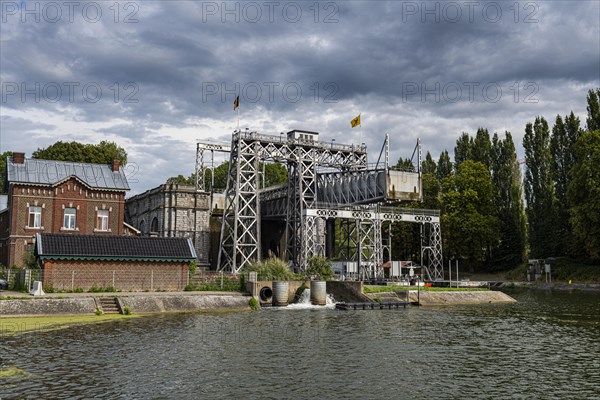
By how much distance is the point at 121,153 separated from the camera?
98.5 meters

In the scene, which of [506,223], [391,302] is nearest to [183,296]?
[391,302]

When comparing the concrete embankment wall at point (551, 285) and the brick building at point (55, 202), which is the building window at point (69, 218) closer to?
the brick building at point (55, 202)

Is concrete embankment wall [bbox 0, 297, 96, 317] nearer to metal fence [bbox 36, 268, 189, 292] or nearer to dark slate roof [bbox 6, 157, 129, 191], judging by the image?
metal fence [bbox 36, 268, 189, 292]

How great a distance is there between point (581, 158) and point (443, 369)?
6294 cm

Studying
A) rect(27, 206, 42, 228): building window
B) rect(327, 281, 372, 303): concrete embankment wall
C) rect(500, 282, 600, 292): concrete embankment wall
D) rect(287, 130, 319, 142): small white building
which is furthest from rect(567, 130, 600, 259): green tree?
rect(27, 206, 42, 228): building window

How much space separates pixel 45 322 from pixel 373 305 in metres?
25.1

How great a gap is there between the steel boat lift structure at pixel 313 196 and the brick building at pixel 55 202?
15.4 metres

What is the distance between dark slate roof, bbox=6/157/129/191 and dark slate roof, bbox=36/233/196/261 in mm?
15967

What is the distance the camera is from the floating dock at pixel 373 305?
146 feet

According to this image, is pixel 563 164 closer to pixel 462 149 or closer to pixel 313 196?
pixel 462 149

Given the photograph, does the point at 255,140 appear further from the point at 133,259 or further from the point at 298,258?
the point at 133,259

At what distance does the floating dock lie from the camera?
44.5m

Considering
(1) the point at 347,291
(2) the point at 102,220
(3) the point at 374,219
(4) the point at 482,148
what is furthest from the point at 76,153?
(4) the point at 482,148

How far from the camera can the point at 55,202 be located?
5544 cm
